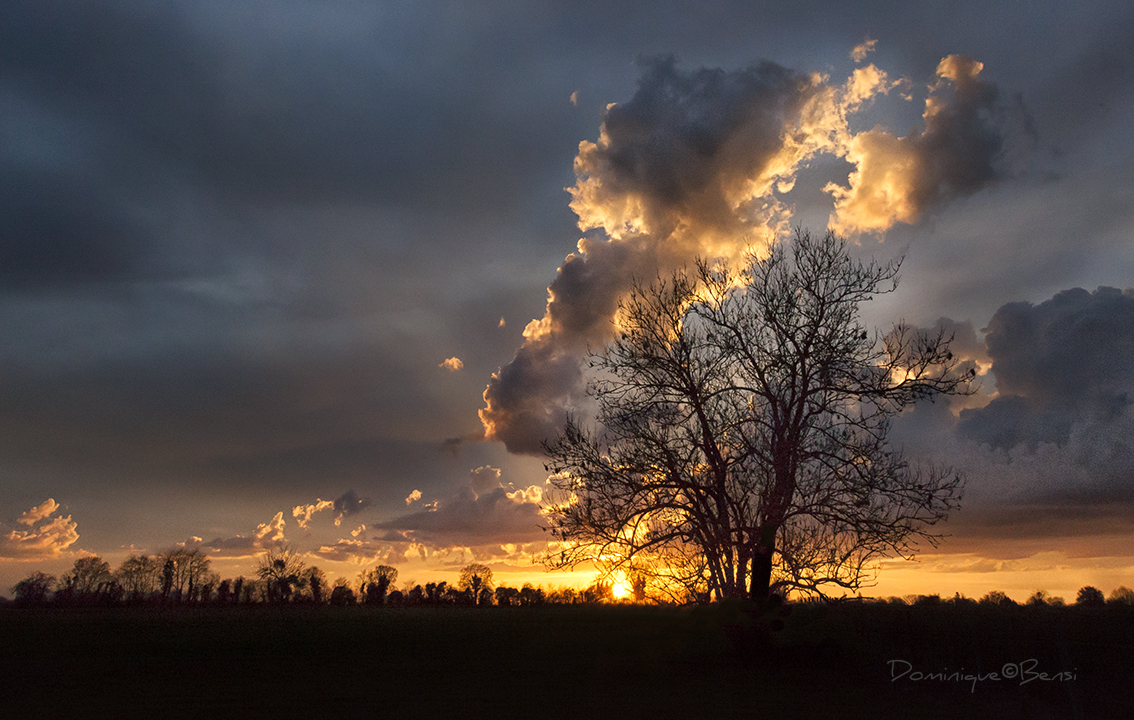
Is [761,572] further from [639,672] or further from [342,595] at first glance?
[342,595]

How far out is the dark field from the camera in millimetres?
15781

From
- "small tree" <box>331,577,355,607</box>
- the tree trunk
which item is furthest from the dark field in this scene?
"small tree" <box>331,577,355,607</box>

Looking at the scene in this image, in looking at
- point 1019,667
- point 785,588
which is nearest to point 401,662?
point 785,588

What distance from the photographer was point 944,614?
26.6 meters

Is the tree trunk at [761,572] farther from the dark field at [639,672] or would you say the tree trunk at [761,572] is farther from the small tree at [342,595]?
the small tree at [342,595]

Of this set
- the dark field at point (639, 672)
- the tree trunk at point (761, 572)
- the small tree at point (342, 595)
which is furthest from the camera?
the small tree at point (342, 595)

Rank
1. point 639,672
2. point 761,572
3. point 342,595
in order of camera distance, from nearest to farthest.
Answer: point 761,572 < point 639,672 < point 342,595

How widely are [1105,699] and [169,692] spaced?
24.4 meters

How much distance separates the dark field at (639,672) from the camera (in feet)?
Result: 51.8

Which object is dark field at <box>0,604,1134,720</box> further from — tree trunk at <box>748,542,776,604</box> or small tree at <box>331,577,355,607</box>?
small tree at <box>331,577,355,607</box>

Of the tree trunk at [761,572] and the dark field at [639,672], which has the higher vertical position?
the tree trunk at [761,572]

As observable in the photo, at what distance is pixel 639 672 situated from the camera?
2036 cm

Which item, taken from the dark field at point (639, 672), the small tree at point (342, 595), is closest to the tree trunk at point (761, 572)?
the dark field at point (639, 672)

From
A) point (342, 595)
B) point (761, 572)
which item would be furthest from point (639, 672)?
point (342, 595)
